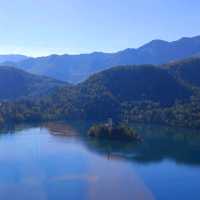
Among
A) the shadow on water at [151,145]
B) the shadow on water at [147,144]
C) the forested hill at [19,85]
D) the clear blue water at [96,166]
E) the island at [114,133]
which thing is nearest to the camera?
the clear blue water at [96,166]

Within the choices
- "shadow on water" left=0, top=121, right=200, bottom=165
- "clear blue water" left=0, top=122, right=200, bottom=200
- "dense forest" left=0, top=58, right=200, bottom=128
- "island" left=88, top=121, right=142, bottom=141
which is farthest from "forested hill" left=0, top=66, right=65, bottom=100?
"island" left=88, top=121, right=142, bottom=141

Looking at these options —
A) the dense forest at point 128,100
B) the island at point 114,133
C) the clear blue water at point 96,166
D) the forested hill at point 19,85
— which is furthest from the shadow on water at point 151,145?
the forested hill at point 19,85

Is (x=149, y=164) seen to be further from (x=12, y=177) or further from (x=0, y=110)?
(x=0, y=110)

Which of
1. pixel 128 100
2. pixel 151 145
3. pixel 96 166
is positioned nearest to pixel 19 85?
pixel 128 100

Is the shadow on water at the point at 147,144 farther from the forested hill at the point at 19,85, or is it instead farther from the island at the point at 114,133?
the forested hill at the point at 19,85

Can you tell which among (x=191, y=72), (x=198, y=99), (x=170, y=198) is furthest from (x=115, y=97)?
(x=170, y=198)

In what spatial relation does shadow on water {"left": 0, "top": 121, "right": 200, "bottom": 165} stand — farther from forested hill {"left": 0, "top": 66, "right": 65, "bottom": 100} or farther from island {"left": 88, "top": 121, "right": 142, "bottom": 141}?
forested hill {"left": 0, "top": 66, "right": 65, "bottom": 100}
